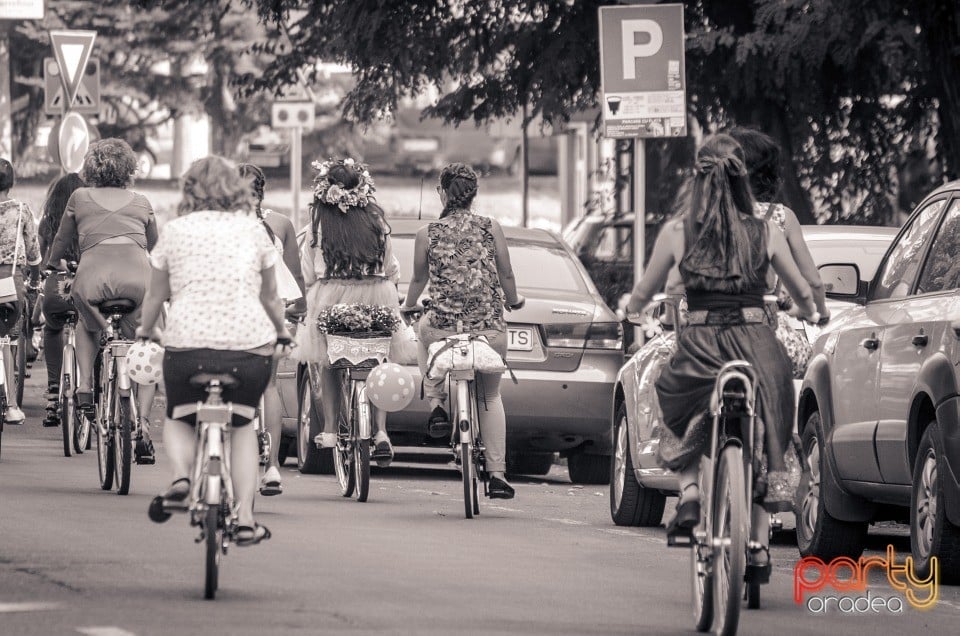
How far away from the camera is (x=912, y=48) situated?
17828mm

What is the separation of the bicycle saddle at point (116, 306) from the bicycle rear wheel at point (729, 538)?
5423 millimetres

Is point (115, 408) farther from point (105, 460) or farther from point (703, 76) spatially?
point (703, 76)

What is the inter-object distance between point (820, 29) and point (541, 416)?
558cm

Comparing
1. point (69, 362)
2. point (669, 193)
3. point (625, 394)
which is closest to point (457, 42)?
point (669, 193)

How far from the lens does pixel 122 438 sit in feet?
40.0

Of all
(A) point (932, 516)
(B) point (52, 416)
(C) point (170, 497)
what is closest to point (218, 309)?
(C) point (170, 497)

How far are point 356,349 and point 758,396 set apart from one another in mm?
5047

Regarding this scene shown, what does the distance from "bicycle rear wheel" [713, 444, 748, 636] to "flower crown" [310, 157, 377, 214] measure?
5.27 metres

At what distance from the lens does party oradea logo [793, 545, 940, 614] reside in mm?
8953

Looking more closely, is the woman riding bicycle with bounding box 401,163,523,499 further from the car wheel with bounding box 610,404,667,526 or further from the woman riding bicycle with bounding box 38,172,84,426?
the woman riding bicycle with bounding box 38,172,84,426

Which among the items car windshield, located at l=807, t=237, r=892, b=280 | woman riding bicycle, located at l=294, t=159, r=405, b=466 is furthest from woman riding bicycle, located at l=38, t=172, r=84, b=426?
car windshield, located at l=807, t=237, r=892, b=280

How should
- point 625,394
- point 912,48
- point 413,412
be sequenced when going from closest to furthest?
point 625,394 → point 413,412 → point 912,48

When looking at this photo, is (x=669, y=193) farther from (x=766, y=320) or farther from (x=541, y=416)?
(x=766, y=320)

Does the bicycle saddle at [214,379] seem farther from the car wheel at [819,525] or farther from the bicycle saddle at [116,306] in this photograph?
the bicycle saddle at [116,306]
